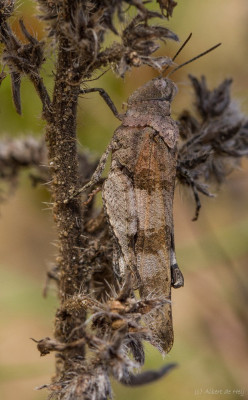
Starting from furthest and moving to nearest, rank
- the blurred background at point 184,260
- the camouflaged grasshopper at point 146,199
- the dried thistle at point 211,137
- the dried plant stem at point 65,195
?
the blurred background at point 184,260
the dried thistle at point 211,137
the camouflaged grasshopper at point 146,199
the dried plant stem at point 65,195

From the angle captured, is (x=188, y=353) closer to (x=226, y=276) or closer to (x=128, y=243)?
(x=226, y=276)

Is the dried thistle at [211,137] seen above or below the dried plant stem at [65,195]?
above

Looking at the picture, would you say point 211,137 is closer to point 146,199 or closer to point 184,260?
point 146,199

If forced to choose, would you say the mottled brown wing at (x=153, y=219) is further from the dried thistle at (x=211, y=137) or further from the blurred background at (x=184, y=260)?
the blurred background at (x=184, y=260)

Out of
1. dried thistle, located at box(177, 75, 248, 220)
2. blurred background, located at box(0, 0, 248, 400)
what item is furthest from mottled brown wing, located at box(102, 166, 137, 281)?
blurred background, located at box(0, 0, 248, 400)

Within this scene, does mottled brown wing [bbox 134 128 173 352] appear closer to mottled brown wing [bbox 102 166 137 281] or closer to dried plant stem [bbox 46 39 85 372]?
mottled brown wing [bbox 102 166 137 281]

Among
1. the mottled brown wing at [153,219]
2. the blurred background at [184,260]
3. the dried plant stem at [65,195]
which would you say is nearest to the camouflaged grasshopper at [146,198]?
the mottled brown wing at [153,219]

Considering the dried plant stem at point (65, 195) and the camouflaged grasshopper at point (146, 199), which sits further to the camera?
the camouflaged grasshopper at point (146, 199)
